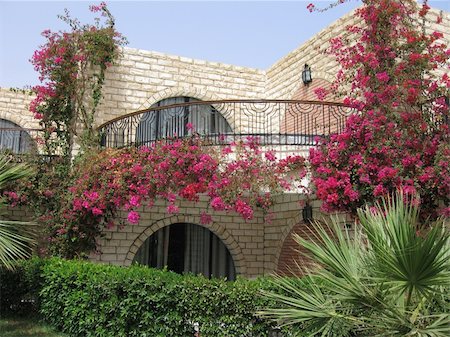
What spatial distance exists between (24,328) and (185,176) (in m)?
3.94

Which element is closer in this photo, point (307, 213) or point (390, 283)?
point (390, 283)

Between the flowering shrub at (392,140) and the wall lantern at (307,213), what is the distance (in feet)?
8.34

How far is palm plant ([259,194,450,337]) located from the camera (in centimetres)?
379

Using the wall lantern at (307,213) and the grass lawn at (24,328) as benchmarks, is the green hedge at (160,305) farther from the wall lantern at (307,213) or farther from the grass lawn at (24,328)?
the wall lantern at (307,213)

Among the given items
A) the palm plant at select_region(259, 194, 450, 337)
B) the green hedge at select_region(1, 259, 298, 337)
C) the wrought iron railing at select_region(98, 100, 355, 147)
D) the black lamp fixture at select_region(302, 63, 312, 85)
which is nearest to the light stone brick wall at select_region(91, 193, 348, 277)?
the wrought iron railing at select_region(98, 100, 355, 147)

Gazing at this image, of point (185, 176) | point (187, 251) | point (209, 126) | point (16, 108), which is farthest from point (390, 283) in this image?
point (16, 108)

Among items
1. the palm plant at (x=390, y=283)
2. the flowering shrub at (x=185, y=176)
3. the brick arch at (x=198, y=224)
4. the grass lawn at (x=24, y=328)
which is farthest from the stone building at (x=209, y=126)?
the palm plant at (x=390, y=283)

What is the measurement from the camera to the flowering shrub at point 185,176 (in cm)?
854

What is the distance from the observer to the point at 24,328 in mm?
8297

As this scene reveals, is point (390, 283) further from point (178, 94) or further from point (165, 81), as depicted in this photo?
point (165, 81)

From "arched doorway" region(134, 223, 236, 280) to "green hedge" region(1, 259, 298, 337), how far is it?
201 inches

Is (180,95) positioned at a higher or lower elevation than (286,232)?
higher

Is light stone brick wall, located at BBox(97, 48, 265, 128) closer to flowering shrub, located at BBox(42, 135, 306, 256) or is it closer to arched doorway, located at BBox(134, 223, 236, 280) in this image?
flowering shrub, located at BBox(42, 135, 306, 256)

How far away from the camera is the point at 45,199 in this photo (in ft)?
34.7
